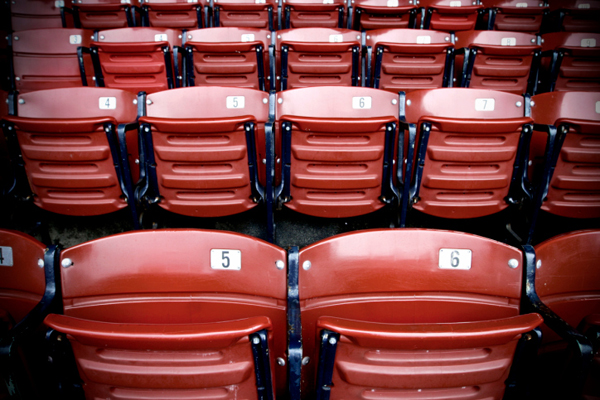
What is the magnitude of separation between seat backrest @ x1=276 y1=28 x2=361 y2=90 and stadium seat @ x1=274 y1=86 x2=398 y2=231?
898 millimetres

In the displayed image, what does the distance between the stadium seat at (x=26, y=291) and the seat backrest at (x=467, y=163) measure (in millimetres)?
1428

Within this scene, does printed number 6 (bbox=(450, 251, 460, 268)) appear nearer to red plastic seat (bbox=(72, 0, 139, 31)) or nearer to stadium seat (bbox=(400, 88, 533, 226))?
stadium seat (bbox=(400, 88, 533, 226))

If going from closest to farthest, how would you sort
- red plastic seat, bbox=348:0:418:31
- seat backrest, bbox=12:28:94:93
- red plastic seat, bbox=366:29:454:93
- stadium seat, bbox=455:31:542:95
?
red plastic seat, bbox=366:29:454:93
stadium seat, bbox=455:31:542:95
seat backrest, bbox=12:28:94:93
red plastic seat, bbox=348:0:418:31

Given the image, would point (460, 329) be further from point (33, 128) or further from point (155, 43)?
point (155, 43)

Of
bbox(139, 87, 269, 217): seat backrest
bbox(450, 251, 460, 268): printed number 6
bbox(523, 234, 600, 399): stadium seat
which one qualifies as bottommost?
bbox(523, 234, 600, 399): stadium seat

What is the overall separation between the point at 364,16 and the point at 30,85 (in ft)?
9.53

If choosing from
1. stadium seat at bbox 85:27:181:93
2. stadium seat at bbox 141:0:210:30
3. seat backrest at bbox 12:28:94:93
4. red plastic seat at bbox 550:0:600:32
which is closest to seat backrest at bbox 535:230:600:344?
stadium seat at bbox 85:27:181:93

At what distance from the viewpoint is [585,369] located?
0.78 metres

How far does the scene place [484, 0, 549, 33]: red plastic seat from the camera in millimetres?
3361

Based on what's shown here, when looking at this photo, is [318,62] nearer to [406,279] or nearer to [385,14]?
[385,14]

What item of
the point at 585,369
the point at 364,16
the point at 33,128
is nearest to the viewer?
the point at 585,369

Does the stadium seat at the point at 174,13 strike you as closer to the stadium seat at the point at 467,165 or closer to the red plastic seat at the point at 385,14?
the red plastic seat at the point at 385,14

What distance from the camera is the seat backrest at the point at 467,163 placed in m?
1.48

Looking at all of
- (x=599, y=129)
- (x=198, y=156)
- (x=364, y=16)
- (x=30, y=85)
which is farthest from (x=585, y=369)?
(x=30, y=85)
